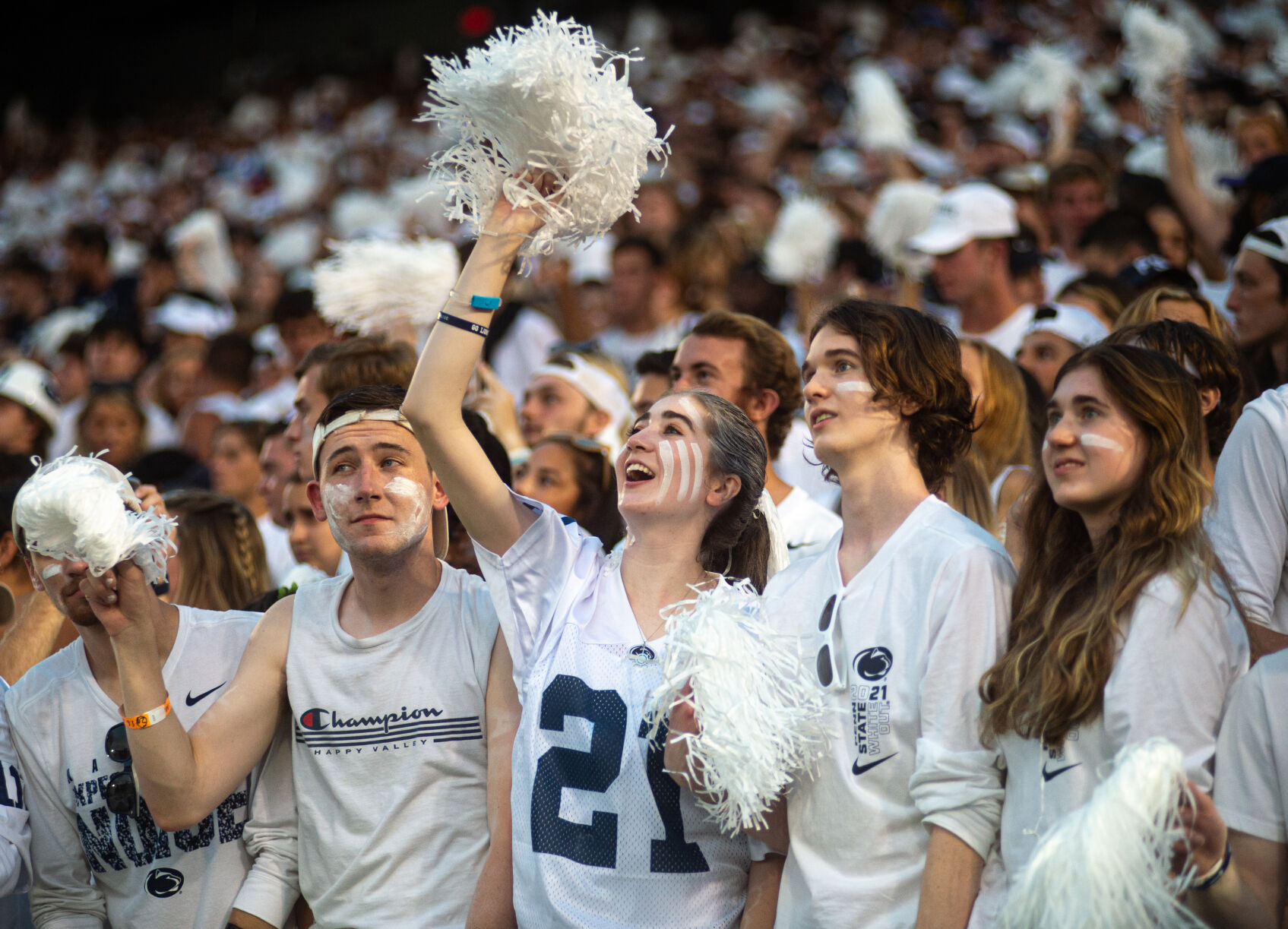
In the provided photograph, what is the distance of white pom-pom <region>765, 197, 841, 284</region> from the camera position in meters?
6.91

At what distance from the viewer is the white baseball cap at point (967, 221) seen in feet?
19.5

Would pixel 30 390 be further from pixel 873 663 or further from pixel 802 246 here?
pixel 873 663

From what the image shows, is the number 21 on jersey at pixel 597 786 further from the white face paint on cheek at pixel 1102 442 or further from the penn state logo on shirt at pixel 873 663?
the white face paint on cheek at pixel 1102 442

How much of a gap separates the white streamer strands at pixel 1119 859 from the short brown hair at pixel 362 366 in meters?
2.51

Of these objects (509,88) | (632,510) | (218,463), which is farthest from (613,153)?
(218,463)

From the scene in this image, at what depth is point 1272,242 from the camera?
401 cm

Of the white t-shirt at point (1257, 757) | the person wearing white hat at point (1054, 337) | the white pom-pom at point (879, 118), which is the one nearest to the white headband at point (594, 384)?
the person wearing white hat at point (1054, 337)

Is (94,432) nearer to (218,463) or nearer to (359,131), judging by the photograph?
(218,463)

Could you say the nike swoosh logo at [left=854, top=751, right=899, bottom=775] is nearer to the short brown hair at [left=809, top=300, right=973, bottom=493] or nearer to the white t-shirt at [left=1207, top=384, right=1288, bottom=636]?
the short brown hair at [left=809, top=300, right=973, bottom=493]

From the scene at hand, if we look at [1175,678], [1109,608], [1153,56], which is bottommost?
[1175,678]

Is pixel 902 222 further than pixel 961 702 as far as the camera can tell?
Yes

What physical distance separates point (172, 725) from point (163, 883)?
1.60 ft

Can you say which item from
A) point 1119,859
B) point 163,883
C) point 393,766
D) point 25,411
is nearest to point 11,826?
point 163,883

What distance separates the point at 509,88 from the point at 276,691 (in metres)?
1.53
